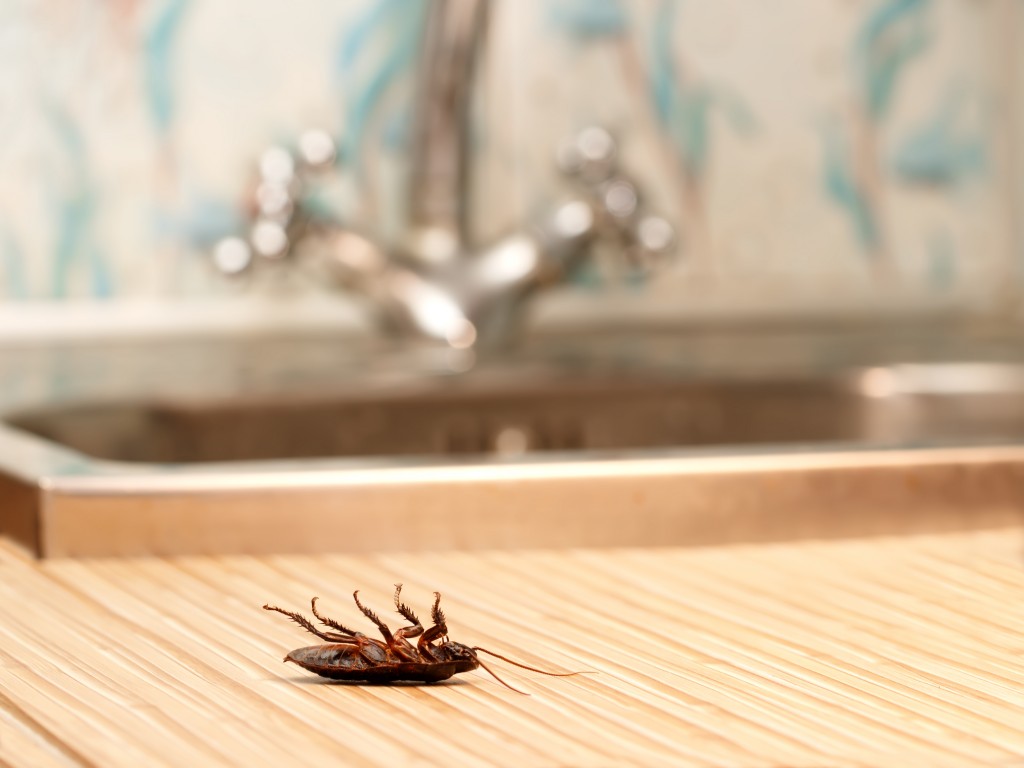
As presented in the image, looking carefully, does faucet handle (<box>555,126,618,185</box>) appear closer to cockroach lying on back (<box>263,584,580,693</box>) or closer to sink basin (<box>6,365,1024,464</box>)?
sink basin (<box>6,365,1024,464</box>)

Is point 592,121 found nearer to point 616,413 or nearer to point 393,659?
point 616,413

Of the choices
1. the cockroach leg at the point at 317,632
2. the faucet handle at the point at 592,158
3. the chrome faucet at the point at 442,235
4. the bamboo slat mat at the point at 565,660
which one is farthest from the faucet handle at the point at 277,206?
the cockroach leg at the point at 317,632

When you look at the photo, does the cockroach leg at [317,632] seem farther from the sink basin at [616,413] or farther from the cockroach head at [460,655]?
the sink basin at [616,413]

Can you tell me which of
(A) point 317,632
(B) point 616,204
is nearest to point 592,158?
(B) point 616,204

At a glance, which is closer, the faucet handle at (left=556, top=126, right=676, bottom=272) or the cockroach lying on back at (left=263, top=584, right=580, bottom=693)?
the cockroach lying on back at (left=263, top=584, right=580, bottom=693)

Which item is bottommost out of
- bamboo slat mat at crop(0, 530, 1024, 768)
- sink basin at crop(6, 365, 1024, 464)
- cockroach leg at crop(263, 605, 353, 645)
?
sink basin at crop(6, 365, 1024, 464)

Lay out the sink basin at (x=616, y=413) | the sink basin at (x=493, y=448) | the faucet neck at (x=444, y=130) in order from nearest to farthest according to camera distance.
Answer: the sink basin at (x=493, y=448) < the sink basin at (x=616, y=413) < the faucet neck at (x=444, y=130)

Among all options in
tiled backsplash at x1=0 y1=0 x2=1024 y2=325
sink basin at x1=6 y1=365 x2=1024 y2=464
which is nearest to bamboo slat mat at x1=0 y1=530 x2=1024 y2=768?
sink basin at x1=6 y1=365 x2=1024 y2=464

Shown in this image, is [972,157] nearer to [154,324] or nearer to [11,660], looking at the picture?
[154,324]
